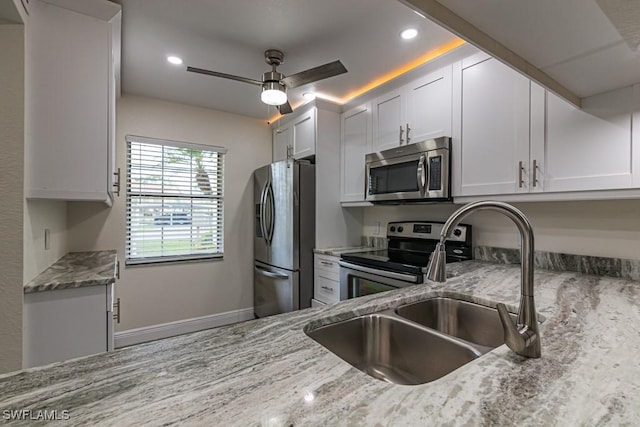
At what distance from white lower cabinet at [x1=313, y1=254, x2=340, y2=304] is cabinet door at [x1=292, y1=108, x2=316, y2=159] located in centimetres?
112

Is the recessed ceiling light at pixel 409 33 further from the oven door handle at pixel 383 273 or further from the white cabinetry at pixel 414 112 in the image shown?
the oven door handle at pixel 383 273

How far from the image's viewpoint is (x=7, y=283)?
4.22 ft

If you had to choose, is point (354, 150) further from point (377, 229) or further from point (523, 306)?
point (523, 306)

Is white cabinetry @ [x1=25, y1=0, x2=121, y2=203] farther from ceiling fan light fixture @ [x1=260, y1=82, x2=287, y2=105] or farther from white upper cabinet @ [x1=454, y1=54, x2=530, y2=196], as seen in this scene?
white upper cabinet @ [x1=454, y1=54, x2=530, y2=196]

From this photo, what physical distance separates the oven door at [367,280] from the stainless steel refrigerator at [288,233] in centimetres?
50

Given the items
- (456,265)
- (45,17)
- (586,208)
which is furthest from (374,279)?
(45,17)

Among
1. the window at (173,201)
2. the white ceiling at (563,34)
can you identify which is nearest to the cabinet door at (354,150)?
the window at (173,201)

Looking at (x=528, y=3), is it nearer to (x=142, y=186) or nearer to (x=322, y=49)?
(x=322, y=49)

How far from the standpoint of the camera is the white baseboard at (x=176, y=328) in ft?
10.0

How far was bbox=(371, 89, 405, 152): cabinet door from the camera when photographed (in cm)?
261

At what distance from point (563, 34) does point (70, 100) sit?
87.4 inches

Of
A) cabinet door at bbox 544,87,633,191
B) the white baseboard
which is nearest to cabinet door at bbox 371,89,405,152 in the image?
cabinet door at bbox 544,87,633,191

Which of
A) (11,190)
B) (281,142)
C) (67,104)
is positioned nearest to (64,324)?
(11,190)

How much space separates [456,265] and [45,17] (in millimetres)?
2775
